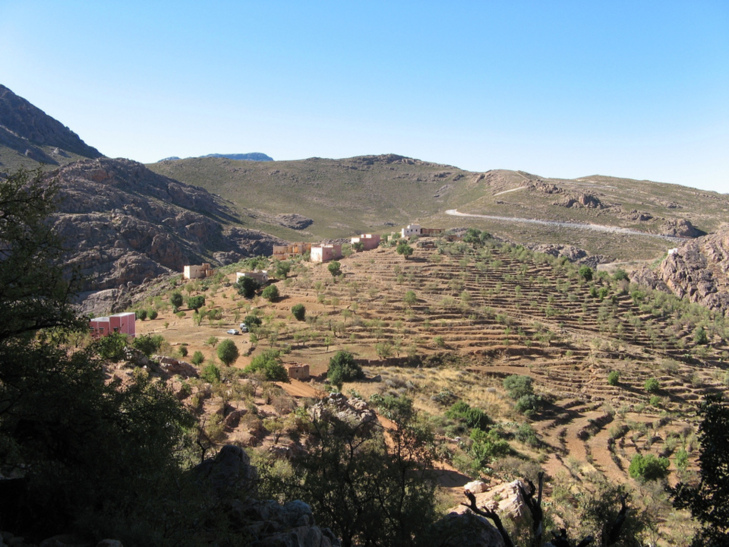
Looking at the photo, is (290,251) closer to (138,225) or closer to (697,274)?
(138,225)

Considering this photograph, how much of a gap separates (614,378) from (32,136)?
300 ft

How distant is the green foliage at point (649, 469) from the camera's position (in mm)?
16828

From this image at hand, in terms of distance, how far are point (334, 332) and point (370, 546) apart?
22.4 m

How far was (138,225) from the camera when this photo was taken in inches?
2345

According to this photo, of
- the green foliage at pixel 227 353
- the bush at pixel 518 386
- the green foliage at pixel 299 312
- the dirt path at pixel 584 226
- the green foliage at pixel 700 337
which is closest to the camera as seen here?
the green foliage at pixel 227 353

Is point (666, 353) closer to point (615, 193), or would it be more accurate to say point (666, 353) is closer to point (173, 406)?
→ point (173, 406)

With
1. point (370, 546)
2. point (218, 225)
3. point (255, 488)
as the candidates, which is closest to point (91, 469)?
point (255, 488)

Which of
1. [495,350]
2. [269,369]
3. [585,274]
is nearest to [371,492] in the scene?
[269,369]

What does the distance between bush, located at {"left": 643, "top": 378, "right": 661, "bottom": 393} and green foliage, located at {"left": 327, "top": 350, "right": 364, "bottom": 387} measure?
54.8 feet

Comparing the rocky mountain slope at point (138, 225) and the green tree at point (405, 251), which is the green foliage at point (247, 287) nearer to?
the green tree at point (405, 251)

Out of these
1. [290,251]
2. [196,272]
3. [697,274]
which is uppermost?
[697,274]

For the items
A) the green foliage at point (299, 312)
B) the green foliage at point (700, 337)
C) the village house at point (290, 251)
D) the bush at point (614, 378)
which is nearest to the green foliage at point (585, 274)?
the green foliage at point (700, 337)

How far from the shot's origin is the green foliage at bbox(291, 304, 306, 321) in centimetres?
3106

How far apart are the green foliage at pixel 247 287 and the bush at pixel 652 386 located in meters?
27.4
